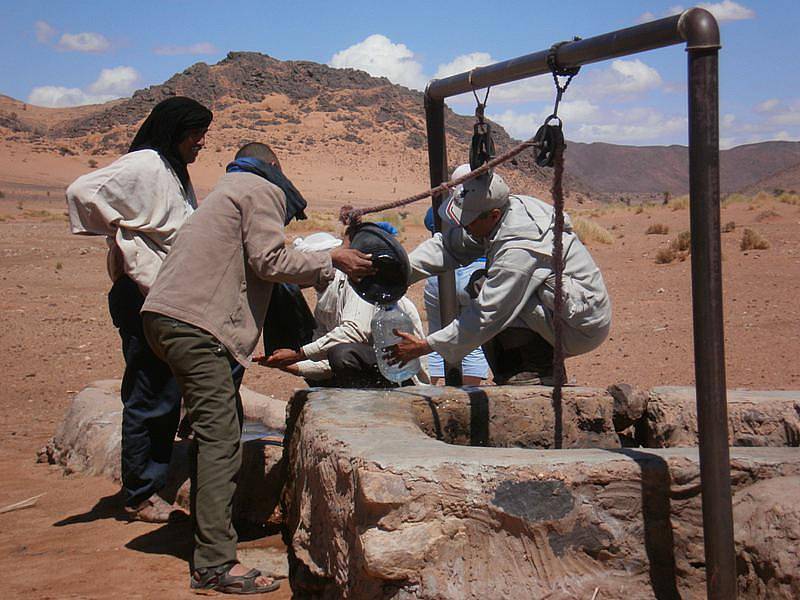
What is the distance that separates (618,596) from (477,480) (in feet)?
1.84

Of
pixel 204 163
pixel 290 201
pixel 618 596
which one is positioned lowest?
pixel 618 596

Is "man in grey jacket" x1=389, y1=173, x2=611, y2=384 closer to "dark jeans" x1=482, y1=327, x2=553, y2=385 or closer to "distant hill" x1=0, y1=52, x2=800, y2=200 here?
"dark jeans" x1=482, y1=327, x2=553, y2=385

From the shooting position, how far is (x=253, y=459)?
484cm

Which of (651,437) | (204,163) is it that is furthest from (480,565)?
(204,163)

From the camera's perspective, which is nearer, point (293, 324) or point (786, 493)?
point (786, 493)

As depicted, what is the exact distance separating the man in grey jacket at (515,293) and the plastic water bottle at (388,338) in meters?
0.45

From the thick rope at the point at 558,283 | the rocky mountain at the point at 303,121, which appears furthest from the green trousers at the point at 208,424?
the rocky mountain at the point at 303,121

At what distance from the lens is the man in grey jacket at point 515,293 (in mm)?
4223

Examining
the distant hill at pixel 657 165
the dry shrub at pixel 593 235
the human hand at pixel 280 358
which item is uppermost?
the distant hill at pixel 657 165

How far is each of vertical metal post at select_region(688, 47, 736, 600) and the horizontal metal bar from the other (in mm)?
62

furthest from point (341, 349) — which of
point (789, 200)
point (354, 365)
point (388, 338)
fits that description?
point (789, 200)

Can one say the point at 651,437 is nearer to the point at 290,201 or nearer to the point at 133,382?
the point at 290,201

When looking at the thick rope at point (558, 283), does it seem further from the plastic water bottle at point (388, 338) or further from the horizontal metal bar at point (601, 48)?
the plastic water bottle at point (388, 338)

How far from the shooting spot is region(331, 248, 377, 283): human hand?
4.25m
